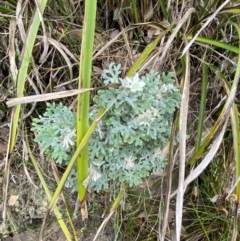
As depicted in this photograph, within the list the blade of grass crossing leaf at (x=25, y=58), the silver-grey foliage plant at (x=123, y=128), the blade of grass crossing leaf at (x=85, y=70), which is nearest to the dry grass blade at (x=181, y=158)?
the silver-grey foliage plant at (x=123, y=128)

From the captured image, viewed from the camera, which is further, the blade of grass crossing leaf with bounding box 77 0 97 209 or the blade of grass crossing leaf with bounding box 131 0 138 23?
the blade of grass crossing leaf with bounding box 131 0 138 23

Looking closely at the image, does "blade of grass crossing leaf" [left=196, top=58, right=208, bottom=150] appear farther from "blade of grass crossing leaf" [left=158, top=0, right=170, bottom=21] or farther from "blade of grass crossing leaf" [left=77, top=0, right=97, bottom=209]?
"blade of grass crossing leaf" [left=77, top=0, right=97, bottom=209]

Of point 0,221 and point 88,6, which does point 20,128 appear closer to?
point 0,221

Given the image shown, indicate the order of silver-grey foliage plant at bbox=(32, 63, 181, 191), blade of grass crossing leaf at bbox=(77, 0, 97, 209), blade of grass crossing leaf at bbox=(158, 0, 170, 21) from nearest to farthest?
blade of grass crossing leaf at bbox=(77, 0, 97, 209) < silver-grey foliage plant at bbox=(32, 63, 181, 191) < blade of grass crossing leaf at bbox=(158, 0, 170, 21)

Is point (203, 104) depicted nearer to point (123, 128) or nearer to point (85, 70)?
point (123, 128)

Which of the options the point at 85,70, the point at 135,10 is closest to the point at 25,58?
the point at 85,70

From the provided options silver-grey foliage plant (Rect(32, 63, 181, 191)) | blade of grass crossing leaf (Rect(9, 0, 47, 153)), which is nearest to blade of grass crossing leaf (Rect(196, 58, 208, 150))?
silver-grey foliage plant (Rect(32, 63, 181, 191))

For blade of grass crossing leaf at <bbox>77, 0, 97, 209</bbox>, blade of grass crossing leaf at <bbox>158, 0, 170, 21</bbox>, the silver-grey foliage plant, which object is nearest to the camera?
blade of grass crossing leaf at <bbox>77, 0, 97, 209</bbox>

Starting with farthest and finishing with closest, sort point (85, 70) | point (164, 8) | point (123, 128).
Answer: point (164, 8) → point (123, 128) → point (85, 70)

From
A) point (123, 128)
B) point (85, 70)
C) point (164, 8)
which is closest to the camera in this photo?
point (85, 70)

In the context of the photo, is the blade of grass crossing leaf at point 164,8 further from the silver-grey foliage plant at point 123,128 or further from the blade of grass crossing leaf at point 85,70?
the blade of grass crossing leaf at point 85,70
